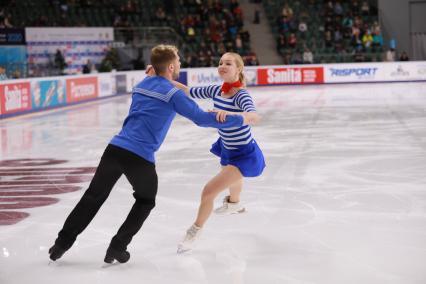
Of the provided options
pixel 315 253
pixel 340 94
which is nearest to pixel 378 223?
pixel 315 253

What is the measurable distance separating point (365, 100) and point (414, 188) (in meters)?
11.9

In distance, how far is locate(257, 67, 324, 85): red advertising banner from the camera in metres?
26.5

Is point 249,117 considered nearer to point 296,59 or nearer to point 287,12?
point 296,59

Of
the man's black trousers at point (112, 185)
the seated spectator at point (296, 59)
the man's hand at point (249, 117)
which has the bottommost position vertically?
the man's black trousers at point (112, 185)

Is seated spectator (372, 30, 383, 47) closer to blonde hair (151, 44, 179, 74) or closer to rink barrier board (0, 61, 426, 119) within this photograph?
rink barrier board (0, 61, 426, 119)

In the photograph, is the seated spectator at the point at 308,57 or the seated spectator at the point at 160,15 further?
the seated spectator at the point at 160,15

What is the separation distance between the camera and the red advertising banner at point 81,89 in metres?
18.9

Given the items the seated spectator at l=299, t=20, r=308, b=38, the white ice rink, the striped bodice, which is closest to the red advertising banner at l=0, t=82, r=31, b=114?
the white ice rink

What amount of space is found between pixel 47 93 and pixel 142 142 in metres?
14.1

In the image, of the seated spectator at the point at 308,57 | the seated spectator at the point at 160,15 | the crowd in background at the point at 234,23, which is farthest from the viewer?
the seated spectator at the point at 160,15

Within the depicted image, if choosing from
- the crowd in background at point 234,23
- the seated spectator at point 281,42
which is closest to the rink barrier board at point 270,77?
the crowd in background at point 234,23

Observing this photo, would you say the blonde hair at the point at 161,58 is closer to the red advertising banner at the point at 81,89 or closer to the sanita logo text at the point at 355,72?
the red advertising banner at the point at 81,89

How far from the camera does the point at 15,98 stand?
1573cm

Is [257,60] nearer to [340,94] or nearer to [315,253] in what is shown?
[340,94]
